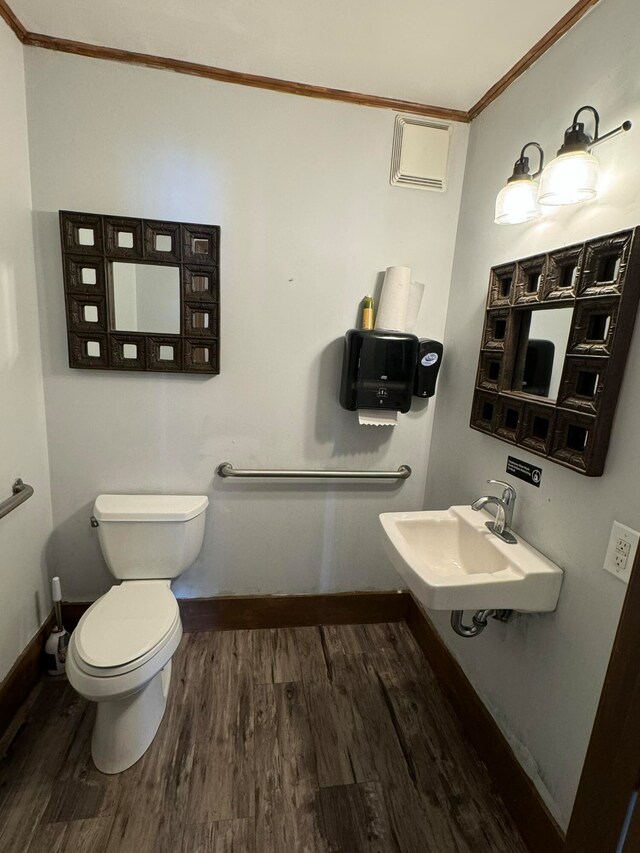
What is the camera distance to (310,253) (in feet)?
5.70

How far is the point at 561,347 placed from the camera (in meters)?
1.20


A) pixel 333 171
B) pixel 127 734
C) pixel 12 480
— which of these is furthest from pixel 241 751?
pixel 333 171

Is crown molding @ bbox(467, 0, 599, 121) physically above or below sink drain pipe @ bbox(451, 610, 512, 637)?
above

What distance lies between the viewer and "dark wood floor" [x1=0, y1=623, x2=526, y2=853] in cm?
120

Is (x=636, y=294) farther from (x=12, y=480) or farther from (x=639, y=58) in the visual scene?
(x=12, y=480)

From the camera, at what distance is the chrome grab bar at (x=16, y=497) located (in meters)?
1.34

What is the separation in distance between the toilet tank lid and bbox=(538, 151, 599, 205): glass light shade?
5.49 ft

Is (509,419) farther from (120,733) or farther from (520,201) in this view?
(120,733)

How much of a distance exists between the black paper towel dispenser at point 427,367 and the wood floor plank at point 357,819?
1.50m

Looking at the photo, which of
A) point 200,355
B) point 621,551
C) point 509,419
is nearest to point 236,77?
point 200,355

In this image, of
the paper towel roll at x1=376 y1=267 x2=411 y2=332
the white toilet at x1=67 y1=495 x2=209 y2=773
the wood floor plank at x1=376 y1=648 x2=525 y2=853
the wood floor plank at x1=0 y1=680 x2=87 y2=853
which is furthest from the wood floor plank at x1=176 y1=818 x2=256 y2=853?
the paper towel roll at x1=376 y1=267 x2=411 y2=332

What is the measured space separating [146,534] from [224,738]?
83 centimetres

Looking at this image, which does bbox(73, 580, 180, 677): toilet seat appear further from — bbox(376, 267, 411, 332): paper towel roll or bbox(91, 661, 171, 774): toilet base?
bbox(376, 267, 411, 332): paper towel roll

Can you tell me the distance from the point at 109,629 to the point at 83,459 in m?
0.75
